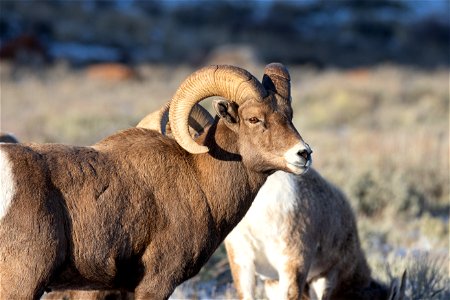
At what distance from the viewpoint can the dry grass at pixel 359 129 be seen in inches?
409

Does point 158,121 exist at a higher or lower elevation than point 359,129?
higher

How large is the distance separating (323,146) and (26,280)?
1308 centimetres

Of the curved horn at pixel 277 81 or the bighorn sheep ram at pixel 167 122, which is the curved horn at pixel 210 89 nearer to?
the curved horn at pixel 277 81

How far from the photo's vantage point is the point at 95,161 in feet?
16.7

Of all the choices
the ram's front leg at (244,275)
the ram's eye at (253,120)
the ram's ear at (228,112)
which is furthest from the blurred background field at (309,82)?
the ram's eye at (253,120)

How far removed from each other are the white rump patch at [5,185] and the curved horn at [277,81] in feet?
5.40

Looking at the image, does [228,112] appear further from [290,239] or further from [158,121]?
[290,239]

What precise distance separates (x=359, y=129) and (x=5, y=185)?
16401 mm

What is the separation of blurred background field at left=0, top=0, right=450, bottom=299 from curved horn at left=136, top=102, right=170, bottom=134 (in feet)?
6.61

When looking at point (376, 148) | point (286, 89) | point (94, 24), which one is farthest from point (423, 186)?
point (94, 24)

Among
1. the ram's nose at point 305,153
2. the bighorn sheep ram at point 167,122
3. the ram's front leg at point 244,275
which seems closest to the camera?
the ram's nose at point 305,153

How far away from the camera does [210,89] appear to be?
17.7 ft

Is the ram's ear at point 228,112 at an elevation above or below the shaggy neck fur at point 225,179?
above

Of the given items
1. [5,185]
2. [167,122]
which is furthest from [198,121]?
[5,185]
